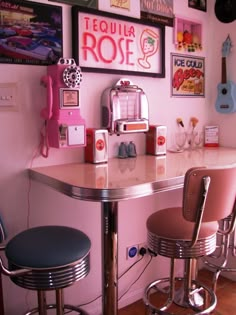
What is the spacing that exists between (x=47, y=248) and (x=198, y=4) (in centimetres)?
196

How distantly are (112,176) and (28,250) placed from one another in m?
0.47

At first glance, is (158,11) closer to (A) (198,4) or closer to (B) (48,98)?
(A) (198,4)

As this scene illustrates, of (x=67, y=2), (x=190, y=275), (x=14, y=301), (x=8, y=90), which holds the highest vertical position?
(x=67, y=2)

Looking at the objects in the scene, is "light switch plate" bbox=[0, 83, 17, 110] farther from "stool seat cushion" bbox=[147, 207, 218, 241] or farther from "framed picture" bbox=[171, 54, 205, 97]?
"framed picture" bbox=[171, 54, 205, 97]

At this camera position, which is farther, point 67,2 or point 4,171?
point 67,2

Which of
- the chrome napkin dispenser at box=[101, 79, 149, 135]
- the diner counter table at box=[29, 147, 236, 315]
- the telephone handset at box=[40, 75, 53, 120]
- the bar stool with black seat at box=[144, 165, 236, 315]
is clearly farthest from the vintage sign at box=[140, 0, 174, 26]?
the bar stool with black seat at box=[144, 165, 236, 315]

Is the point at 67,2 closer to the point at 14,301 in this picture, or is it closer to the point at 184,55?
the point at 184,55

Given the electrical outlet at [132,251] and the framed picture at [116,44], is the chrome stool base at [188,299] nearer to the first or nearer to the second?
the electrical outlet at [132,251]

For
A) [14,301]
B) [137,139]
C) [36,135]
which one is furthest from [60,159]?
[14,301]

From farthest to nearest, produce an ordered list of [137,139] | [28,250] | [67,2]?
[137,139], [67,2], [28,250]

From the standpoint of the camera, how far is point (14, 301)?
1808mm

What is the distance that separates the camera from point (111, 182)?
1.46 meters

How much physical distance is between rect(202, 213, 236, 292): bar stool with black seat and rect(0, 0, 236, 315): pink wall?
0.39m

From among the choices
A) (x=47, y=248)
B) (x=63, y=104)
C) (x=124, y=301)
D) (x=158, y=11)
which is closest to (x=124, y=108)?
(x=63, y=104)
